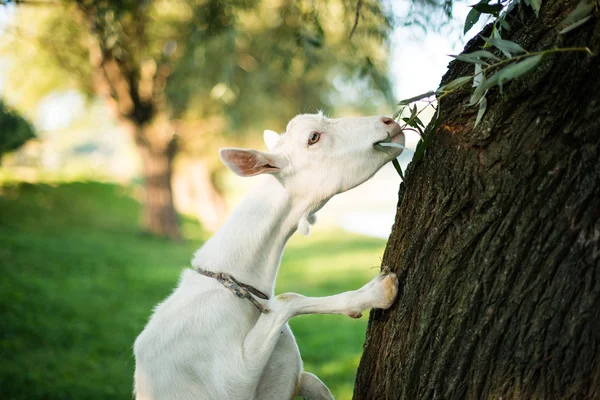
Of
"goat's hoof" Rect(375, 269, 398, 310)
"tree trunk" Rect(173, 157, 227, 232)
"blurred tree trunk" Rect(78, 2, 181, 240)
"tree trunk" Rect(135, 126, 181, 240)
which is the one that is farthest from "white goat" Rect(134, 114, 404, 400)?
"tree trunk" Rect(173, 157, 227, 232)

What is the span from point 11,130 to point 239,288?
1398 centimetres

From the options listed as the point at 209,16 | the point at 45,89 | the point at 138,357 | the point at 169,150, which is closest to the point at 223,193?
the point at 169,150

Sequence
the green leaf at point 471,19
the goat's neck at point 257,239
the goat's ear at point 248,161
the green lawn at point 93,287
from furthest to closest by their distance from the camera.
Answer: the green lawn at point 93,287, the goat's neck at point 257,239, the goat's ear at point 248,161, the green leaf at point 471,19

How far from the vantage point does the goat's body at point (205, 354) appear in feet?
9.69

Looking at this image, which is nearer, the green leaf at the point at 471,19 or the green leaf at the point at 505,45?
the green leaf at the point at 505,45

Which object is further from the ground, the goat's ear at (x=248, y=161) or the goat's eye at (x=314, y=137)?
the goat's eye at (x=314, y=137)

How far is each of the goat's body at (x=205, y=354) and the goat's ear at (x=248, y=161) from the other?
59 centimetres

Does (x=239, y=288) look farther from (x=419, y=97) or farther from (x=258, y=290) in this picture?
(x=419, y=97)

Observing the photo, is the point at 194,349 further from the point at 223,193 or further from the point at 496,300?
the point at 223,193

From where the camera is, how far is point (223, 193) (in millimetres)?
24422

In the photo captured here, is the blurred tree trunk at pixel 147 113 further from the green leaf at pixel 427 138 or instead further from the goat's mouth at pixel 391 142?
the green leaf at pixel 427 138

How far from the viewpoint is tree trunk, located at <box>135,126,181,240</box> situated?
1825cm

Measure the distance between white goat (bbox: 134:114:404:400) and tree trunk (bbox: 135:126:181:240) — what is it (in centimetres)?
1543

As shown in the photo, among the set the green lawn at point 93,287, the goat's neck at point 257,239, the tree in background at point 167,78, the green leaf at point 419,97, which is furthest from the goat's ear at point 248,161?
the tree in background at point 167,78
